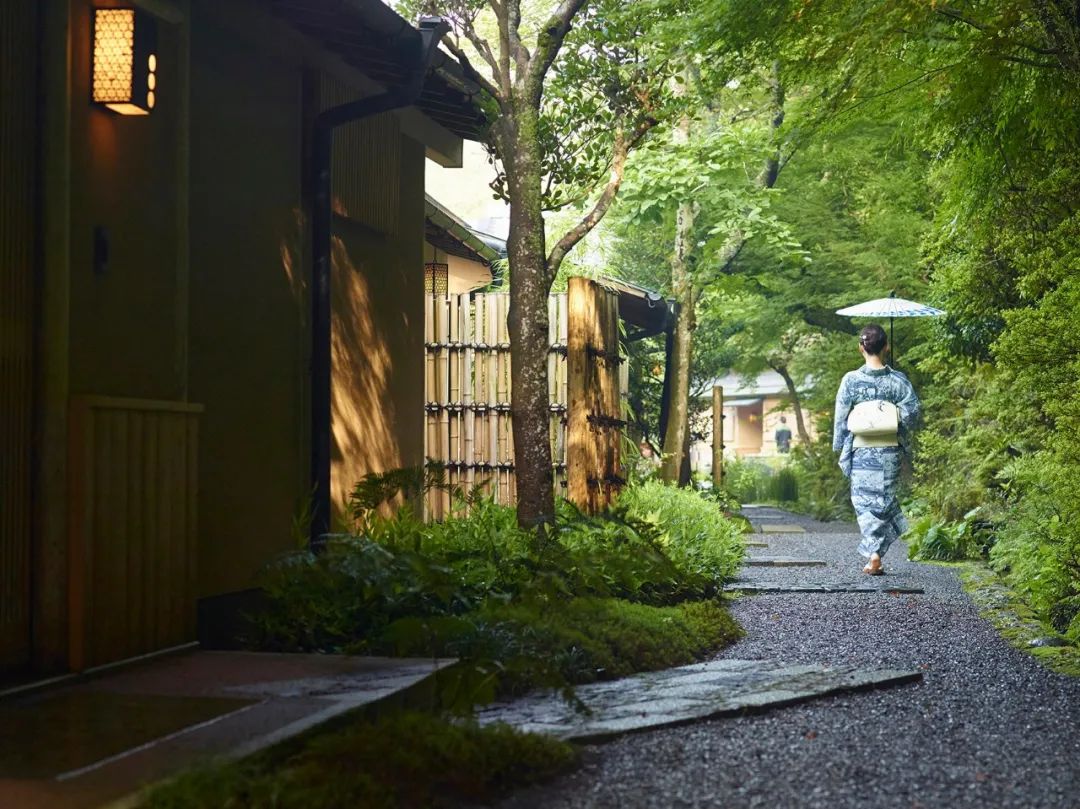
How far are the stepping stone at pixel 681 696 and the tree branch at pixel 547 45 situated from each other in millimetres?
4181

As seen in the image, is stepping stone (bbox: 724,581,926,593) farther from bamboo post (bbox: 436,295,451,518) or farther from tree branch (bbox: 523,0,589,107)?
tree branch (bbox: 523,0,589,107)

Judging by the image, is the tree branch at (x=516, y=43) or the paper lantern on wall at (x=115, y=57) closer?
the paper lantern on wall at (x=115, y=57)

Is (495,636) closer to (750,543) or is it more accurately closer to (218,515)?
(218,515)

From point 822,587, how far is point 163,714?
7.02 meters

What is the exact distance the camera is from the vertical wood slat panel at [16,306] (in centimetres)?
473

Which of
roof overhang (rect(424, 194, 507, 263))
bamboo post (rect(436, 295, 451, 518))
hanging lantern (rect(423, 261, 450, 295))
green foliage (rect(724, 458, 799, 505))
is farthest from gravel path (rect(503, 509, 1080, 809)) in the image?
green foliage (rect(724, 458, 799, 505))

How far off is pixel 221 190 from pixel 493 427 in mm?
5327

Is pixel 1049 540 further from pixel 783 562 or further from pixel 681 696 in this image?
pixel 783 562

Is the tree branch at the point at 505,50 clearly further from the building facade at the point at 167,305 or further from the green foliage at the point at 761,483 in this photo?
the green foliage at the point at 761,483

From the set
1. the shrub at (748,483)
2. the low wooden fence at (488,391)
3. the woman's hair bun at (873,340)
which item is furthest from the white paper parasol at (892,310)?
the shrub at (748,483)

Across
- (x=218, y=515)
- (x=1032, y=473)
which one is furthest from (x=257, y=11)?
(x=1032, y=473)

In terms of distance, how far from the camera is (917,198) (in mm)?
16672

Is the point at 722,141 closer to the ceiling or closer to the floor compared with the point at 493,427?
closer to the ceiling

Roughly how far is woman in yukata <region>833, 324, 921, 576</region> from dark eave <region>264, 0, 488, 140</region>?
4650 millimetres
